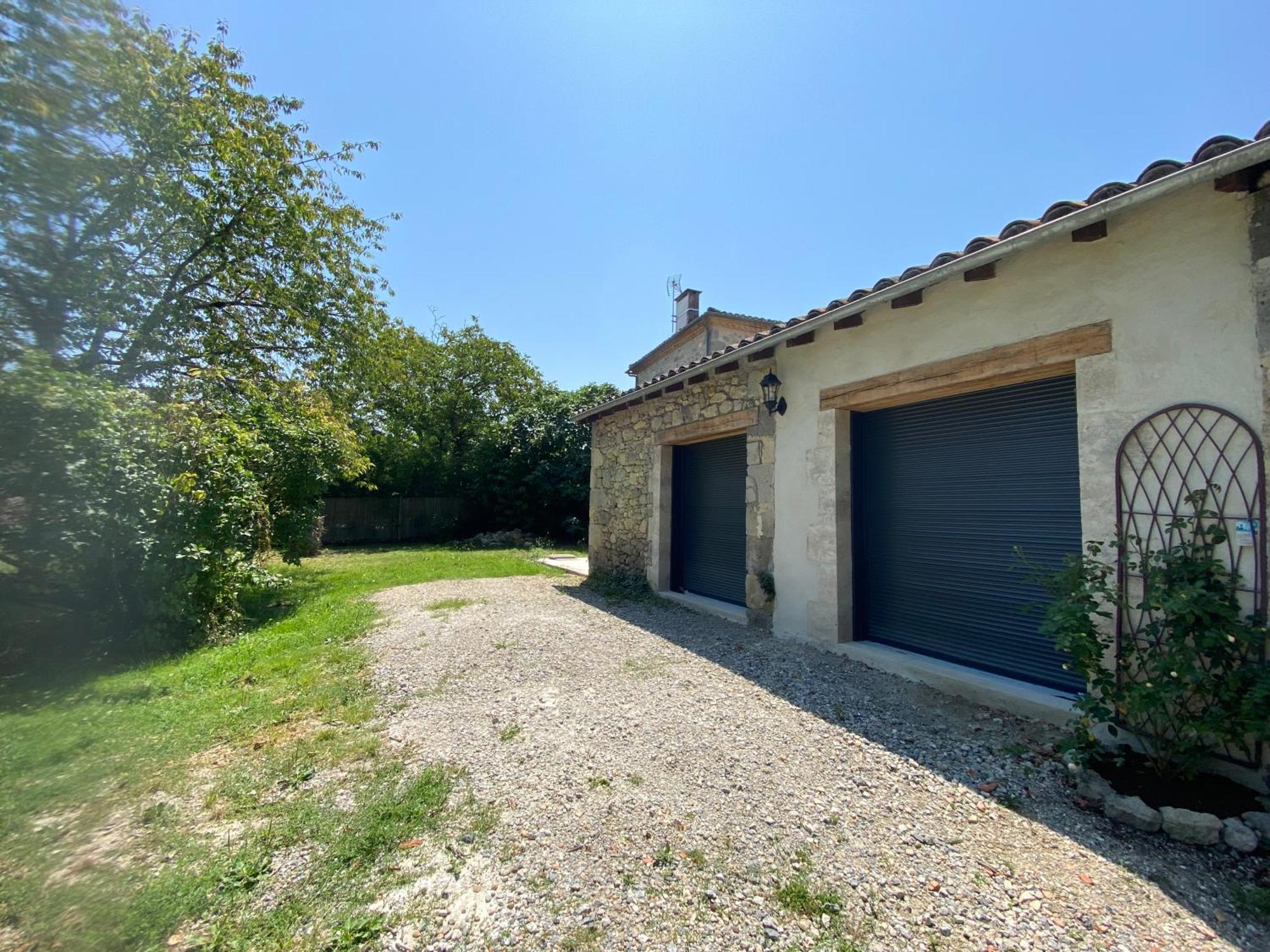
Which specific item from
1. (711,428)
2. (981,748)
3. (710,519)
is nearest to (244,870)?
(981,748)

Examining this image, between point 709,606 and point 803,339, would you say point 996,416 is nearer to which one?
point 803,339

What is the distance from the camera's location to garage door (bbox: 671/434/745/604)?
7125 mm

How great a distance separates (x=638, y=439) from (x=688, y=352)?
966cm

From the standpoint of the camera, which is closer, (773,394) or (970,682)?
(970,682)

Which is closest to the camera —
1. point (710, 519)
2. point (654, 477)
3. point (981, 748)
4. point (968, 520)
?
point (981, 748)

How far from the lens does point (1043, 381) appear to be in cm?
401

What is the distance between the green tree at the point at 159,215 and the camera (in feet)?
7.79

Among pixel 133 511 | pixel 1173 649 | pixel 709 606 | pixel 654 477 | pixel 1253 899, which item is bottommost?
pixel 1253 899

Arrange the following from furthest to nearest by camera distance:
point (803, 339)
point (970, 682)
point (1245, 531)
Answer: point (803, 339) → point (970, 682) → point (1245, 531)

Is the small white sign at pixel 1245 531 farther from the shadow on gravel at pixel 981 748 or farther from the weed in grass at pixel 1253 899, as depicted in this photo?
the weed in grass at pixel 1253 899

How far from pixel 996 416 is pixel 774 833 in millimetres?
3589

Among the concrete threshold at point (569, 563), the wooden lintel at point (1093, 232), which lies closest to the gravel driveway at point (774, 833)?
the wooden lintel at point (1093, 232)

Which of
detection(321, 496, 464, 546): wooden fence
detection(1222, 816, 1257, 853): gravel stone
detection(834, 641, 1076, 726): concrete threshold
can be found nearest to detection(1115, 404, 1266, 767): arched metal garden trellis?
detection(1222, 816, 1257, 853): gravel stone

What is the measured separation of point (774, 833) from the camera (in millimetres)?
2475
